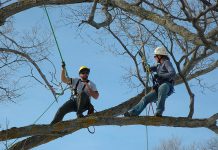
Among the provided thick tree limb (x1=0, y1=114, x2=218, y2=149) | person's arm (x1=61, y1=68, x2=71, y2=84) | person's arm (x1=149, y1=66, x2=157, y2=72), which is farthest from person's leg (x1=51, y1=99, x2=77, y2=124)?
person's arm (x1=149, y1=66, x2=157, y2=72)

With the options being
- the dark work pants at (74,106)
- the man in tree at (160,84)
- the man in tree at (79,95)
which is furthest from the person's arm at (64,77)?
the man in tree at (160,84)

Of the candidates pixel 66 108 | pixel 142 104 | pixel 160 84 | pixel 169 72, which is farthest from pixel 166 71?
pixel 66 108

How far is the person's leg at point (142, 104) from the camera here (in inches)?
301

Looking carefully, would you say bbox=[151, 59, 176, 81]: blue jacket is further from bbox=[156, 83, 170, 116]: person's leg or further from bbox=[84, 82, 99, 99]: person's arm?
bbox=[84, 82, 99, 99]: person's arm

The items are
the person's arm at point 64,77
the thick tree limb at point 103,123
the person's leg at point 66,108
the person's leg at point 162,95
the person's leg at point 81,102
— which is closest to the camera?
the thick tree limb at point 103,123

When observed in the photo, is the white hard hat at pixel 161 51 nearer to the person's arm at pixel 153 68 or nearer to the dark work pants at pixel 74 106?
the person's arm at pixel 153 68

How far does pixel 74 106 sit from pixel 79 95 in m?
0.37

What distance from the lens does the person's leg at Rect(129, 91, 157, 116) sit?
301 inches

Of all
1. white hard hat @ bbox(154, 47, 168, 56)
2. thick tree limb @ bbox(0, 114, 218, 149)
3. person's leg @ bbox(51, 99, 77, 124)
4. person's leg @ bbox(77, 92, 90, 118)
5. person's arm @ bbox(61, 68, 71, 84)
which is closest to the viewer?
thick tree limb @ bbox(0, 114, 218, 149)

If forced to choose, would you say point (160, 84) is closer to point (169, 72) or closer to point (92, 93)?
point (169, 72)

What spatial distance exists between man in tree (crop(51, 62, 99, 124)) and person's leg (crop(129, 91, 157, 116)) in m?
0.82

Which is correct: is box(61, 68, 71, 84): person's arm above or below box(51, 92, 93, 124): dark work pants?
above

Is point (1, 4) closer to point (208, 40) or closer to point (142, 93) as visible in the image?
point (142, 93)

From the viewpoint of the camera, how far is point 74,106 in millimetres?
8367
